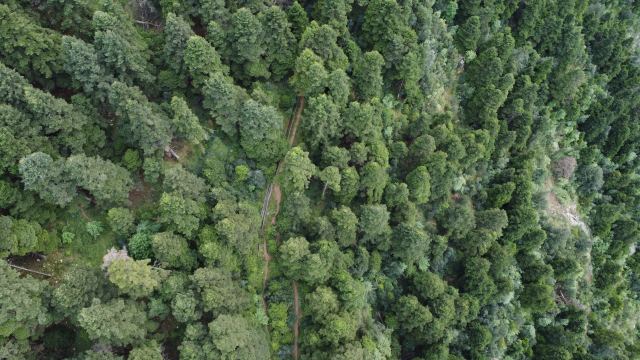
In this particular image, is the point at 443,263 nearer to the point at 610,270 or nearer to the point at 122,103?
the point at 610,270

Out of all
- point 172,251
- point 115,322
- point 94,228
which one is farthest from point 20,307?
point 172,251

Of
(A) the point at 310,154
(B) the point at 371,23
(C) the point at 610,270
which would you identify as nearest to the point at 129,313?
(A) the point at 310,154

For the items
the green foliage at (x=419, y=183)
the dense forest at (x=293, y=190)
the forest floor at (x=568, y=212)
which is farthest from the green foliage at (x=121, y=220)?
the forest floor at (x=568, y=212)

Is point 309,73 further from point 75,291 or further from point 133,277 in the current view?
point 75,291

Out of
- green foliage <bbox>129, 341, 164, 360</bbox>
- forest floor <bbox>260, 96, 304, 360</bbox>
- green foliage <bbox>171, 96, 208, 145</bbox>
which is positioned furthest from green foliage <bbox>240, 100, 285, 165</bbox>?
green foliage <bbox>129, 341, 164, 360</bbox>

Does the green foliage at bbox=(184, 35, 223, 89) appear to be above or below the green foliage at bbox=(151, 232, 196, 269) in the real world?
above

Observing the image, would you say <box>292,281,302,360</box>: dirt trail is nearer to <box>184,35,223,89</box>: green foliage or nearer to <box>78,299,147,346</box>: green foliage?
<box>78,299,147,346</box>: green foliage
